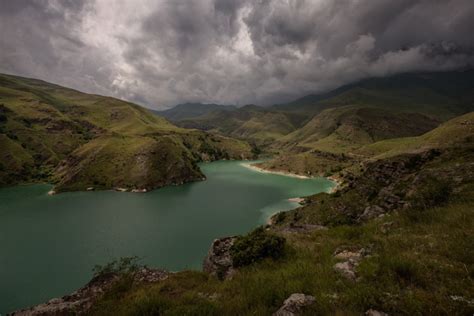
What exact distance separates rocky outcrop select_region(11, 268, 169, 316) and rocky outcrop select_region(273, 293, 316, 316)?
9.25 meters

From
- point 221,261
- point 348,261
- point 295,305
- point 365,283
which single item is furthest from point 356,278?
point 221,261

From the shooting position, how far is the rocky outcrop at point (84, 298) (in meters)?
11.4

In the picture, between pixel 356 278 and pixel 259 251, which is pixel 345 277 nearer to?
pixel 356 278

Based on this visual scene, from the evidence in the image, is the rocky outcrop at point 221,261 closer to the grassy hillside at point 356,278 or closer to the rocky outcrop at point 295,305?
the grassy hillside at point 356,278

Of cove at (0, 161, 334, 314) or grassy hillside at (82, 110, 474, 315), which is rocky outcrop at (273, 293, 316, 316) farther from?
cove at (0, 161, 334, 314)

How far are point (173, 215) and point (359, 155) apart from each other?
503 feet

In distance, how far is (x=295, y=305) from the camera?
6559 mm

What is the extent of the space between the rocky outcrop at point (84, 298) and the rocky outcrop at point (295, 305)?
30.4ft

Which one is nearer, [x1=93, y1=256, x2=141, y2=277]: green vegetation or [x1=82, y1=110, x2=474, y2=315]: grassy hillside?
[x1=82, y1=110, x2=474, y2=315]: grassy hillside

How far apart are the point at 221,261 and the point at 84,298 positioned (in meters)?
8.04

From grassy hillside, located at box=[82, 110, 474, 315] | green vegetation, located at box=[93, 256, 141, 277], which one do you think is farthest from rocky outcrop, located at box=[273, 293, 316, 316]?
green vegetation, located at box=[93, 256, 141, 277]

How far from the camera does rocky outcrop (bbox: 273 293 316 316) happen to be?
6.39 m

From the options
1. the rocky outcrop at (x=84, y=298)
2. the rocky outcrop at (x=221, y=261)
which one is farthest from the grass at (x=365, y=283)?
the rocky outcrop at (x=84, y=298)

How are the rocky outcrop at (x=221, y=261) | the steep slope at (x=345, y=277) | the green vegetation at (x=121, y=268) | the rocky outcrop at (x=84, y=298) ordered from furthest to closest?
the green vegetation at (x=121, y=268)
the rocky outcrop at (x=221, y=261)
the rocky outcrop at (x=84, y=298)
the steep slope at (x=345, y=277)
